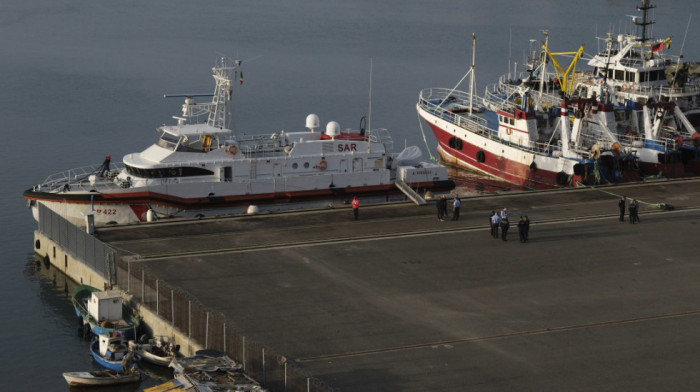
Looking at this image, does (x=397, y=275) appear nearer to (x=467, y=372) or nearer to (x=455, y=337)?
(x=455, y=337)

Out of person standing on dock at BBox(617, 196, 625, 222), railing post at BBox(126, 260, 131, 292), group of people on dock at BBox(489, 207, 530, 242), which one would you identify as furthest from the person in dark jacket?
railing post at BBox(126, 260, 131, 292)

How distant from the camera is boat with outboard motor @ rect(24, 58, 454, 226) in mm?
52969

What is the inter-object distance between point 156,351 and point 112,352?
5.52ft

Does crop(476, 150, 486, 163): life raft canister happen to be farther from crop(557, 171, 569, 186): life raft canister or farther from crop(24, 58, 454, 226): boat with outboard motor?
crop(24, 58, 454, 226): boat with outboard motor

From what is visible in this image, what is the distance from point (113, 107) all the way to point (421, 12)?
65974 mm

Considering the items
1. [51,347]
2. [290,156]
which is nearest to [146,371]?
[51,347]

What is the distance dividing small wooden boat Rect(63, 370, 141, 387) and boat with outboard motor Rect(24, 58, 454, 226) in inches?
597

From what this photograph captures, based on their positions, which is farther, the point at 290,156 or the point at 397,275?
the point at 290,156

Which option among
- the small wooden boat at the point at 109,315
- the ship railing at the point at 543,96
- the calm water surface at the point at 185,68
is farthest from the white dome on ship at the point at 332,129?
the small wooden boat at the point at 109,315

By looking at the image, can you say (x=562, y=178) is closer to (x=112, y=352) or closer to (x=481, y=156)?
(x=481, y=156)

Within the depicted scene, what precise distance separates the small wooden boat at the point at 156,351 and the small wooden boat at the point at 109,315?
1.07 metres

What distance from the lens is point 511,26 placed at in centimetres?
13188

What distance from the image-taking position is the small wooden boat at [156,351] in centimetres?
3744

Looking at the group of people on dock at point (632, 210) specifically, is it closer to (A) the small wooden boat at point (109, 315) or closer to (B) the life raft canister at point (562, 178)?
(B) the life raft canister at point (562, 178)
